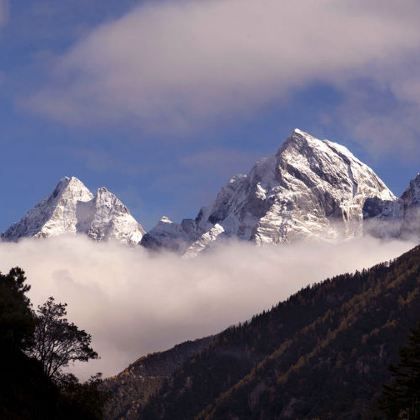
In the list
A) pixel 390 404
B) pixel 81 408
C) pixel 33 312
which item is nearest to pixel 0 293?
pixel 33 312

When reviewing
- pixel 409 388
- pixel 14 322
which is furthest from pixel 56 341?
pixel 409 388

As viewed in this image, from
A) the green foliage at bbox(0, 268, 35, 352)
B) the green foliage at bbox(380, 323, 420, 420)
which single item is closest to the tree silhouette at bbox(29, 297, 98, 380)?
the green foliage at bbox(0, 268, 35, 352)

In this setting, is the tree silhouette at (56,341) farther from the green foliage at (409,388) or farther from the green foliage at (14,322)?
the green foliage at (409,388)

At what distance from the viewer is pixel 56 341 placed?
116 m

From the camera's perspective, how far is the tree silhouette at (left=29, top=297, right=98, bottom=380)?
4513 inches

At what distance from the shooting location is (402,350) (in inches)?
3784

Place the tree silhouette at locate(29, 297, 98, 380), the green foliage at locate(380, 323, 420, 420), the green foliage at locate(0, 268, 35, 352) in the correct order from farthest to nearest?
the tree silhouette at locate(29, 297, 98, 380), the green foliage at locate(0, 268, 35, 352), the green foliage at locate(380, 323, 420, 420)

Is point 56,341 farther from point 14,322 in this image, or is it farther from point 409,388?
point 409,388

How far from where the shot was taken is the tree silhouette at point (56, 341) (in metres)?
115

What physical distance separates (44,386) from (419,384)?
40.4 metres

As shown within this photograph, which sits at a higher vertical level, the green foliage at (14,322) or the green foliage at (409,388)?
the green foliage at (14,322)

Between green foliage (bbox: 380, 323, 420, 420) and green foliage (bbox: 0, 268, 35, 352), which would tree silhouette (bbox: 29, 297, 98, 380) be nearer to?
green foliage (bbox: 0, 268, 35, 352)

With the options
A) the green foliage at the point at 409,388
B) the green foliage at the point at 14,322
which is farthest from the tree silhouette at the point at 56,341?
the green foliage at the point at 409,388

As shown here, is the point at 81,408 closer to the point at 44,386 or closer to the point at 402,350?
the point at 44,386
